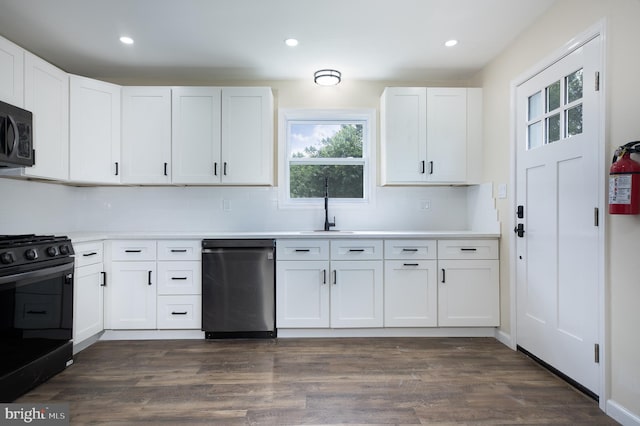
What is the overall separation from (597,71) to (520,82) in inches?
30.4

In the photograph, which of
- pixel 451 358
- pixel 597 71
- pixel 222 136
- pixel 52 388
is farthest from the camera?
pixel 222 136

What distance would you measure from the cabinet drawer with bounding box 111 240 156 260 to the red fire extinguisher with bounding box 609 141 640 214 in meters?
3.28

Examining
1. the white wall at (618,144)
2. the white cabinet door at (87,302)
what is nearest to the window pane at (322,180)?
the white cabinet door at (87,302)

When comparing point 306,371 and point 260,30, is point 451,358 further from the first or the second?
point 260,30

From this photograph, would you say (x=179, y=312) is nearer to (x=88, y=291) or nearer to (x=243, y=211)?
(x=88, y=291)

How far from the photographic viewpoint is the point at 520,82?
2574 mm

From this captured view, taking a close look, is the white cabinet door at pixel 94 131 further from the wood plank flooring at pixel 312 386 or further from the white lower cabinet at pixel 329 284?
the white lower cabinet at pixel 329 284

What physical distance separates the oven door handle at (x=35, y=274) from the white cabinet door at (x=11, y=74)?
1.21 meters

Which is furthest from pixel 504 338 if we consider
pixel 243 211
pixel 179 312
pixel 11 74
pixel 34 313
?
pixel 11 74

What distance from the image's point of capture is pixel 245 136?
313 centimetres

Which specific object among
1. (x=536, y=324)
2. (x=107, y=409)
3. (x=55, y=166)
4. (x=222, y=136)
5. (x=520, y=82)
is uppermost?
(x=520, y=82)

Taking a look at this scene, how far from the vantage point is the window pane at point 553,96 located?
2.21m

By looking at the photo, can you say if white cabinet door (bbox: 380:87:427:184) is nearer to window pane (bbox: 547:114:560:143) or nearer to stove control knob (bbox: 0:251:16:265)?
window pane (bbox: 547:114:560:143)

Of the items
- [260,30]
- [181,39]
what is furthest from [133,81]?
[260,30]
